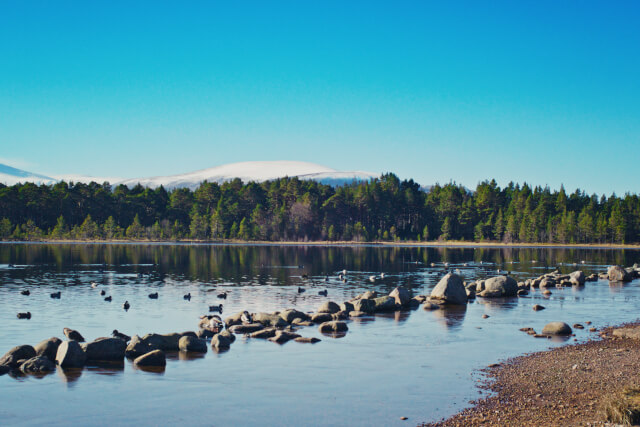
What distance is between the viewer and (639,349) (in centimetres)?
2684

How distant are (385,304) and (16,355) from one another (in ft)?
80.0

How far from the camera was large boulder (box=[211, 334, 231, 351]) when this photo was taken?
28.5 metres

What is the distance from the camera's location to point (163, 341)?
2816 cm

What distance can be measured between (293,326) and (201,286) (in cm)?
2633

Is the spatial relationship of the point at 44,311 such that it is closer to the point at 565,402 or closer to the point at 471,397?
the point at 471,397

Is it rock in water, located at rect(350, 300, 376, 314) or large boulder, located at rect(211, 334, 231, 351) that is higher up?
rock in water, located at rect(350, 300, 376, 314)

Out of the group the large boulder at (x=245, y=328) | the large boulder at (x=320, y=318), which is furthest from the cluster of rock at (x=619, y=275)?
the large boulder at (x=245, y=328)

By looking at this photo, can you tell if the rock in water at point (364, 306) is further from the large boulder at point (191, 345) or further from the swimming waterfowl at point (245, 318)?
the large boulder at point (191, 345)

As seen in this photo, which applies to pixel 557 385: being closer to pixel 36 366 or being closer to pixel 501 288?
pixel 36 366

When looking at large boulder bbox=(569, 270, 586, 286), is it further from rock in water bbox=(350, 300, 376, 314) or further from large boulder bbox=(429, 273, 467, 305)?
rock in water bbox=(350, 300, 376, 314)

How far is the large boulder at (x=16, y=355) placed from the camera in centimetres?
2434

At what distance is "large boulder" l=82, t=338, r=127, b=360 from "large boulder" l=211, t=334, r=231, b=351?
4.44 m

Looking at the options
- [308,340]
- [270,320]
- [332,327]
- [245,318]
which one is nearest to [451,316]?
[332,327]

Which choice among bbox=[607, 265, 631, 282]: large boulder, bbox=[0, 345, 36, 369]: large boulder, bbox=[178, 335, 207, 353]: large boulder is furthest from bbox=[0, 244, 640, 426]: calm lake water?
bbox=[607, 265, 631, 282]: large boulder
